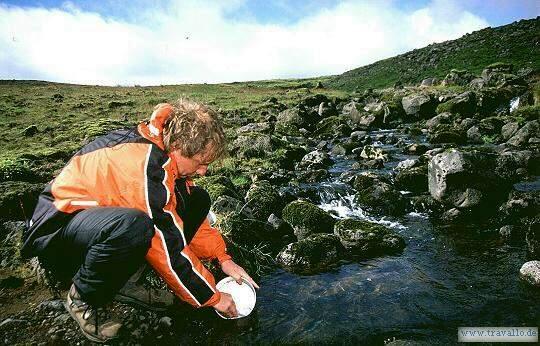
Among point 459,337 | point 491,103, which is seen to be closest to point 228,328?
point 459,337

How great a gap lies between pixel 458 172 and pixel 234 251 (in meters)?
4.88

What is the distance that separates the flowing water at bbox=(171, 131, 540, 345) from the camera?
387 centimetres

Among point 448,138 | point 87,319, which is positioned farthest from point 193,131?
point 448,138

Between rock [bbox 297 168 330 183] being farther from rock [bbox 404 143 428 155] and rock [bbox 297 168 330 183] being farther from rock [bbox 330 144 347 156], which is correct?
rock [bbox 404 143 428 155]

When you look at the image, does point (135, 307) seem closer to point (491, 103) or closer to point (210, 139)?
point (210, 139)

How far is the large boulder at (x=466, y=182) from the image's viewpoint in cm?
747

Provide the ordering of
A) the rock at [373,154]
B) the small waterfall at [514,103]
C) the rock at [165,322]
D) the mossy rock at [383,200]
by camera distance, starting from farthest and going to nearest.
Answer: the small waterfall at [514,103] → the rock at [373,154] → the mossy rock at [383,200] → the rock at [165,322]

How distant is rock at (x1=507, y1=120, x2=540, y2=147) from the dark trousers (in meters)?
12.3

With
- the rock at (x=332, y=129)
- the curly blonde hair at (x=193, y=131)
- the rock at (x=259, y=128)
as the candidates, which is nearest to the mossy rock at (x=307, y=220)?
the curly blonde hair at (x=193, y=131)

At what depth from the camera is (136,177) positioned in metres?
2.87

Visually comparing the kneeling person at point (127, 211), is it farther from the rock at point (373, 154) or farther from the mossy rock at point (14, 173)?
the rock at point (373, 154)

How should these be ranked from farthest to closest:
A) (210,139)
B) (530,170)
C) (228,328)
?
1. (530,170)
2. (228,328)
3. (210,139)

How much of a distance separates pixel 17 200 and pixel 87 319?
297 cm

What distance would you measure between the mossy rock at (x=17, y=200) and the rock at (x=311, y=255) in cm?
359
